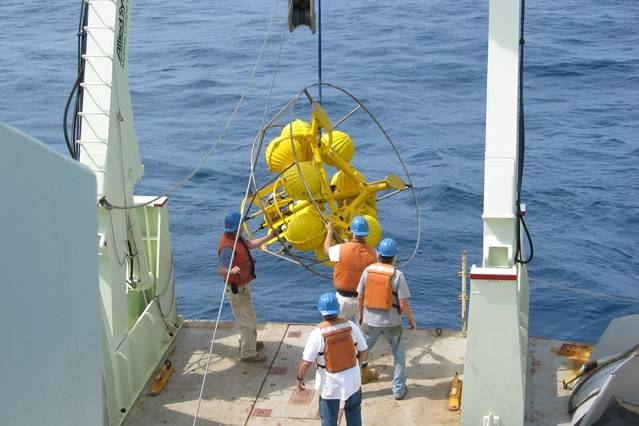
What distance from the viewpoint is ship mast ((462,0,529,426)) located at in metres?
7.95

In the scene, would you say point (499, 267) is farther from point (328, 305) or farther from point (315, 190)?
point (315, 190)

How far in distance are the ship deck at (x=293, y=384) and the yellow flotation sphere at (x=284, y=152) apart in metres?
1.83

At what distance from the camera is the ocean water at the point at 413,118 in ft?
54.6

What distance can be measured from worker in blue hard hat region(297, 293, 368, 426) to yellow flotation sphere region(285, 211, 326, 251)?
203cm

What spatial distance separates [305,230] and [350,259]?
2.06 feet

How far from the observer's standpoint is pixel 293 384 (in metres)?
9.47

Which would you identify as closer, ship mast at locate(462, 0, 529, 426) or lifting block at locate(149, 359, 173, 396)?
ship mast at locate(462, 0, 529, 426)

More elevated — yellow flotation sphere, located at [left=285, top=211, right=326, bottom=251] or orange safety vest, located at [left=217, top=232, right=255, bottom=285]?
yellow flotation sphere, located at [left=285, top=211, right=326, bottom=251]

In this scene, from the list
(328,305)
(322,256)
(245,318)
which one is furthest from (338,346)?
(245,318)

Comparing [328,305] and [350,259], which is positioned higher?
[328,305]

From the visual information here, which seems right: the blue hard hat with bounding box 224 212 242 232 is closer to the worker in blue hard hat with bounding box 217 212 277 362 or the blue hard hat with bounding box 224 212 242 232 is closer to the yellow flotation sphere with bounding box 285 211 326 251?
the worker in blue hard hat with bounding box 217 212 277 362

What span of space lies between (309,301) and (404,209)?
4.38m

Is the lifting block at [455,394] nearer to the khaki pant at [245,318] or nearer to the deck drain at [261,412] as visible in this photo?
the deck drain at [261,412]

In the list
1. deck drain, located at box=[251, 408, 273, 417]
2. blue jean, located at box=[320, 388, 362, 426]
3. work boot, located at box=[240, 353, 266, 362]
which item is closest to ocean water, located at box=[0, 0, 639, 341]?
work boot, located at box=[240, 353, 266, 362]
